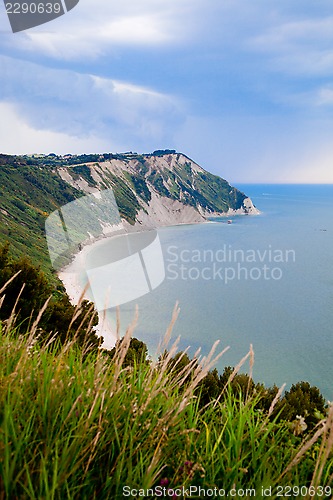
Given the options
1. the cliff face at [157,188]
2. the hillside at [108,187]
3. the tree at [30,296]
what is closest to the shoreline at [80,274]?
the tree at [30,296]

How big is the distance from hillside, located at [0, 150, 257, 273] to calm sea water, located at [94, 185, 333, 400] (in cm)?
2297

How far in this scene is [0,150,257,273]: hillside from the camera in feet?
238

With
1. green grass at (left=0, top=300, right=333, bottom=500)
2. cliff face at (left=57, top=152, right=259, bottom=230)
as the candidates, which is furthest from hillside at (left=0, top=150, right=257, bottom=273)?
green grass at (left=0, top=300, right=333, bottom=500)

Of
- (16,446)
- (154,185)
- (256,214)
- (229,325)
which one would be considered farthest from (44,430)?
(256,214)

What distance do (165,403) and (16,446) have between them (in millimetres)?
916

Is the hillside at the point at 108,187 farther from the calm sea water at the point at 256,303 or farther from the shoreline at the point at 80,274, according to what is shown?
the calm sea water at the point at 256,303

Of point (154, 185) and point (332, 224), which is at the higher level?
point (154, 185)

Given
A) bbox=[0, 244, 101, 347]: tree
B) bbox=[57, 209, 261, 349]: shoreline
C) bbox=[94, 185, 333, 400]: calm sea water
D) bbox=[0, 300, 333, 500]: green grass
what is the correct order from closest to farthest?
1. bbox=[0, 300, 333, 500]: green grass
2. bbox=[0, 244, 101, 347]: tree
3. bbox=[94, 185, 333, 400]: calm sea water
4. bbox=[57, 209, 261, 349]: shoreline

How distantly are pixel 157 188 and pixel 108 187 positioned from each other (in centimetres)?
3144

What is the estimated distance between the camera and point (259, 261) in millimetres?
89438

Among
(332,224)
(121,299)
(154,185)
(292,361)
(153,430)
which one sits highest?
(154,185)

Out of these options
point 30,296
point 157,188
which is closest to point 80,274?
point 30,296

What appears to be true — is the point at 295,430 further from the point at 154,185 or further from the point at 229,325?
the point at 154,185

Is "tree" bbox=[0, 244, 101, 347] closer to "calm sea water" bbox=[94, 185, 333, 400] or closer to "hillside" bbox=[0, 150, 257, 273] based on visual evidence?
"calm sea water" bbox=[94, 185, 333, 400]
